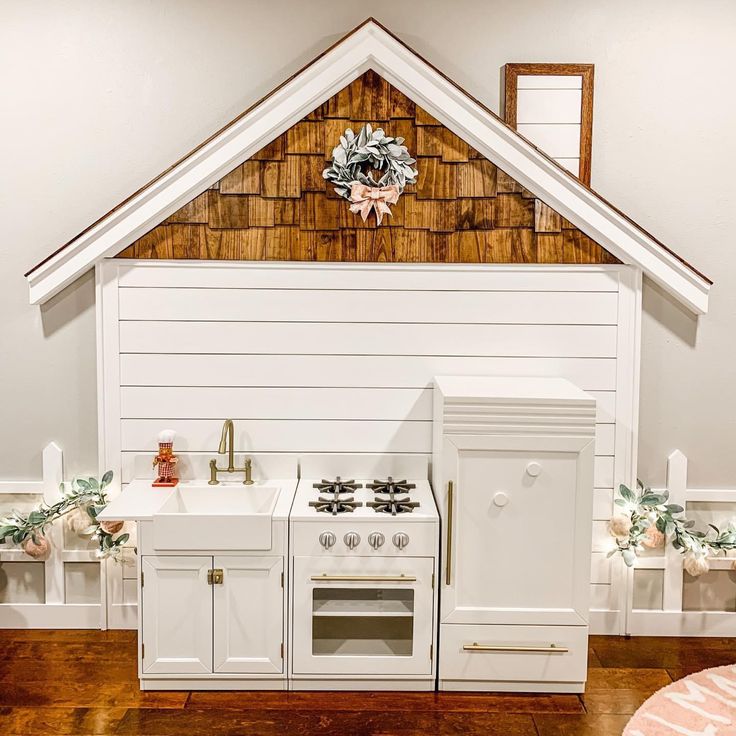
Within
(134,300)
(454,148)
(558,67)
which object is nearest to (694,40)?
(558,67)

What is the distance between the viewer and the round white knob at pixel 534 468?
2.70 m

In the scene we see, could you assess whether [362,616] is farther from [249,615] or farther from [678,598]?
[678,598]

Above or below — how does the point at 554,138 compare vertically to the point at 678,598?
above

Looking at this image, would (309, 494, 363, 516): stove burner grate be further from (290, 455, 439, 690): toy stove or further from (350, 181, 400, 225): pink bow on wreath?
(350, 181, 400, 225): pink bow on wreath

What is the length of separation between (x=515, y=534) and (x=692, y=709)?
843 mm

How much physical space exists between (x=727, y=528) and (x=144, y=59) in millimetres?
3135

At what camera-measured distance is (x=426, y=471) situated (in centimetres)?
316

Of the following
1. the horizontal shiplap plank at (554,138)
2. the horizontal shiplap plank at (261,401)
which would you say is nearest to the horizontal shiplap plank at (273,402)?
the horizontal shiplap plank at (261,401)

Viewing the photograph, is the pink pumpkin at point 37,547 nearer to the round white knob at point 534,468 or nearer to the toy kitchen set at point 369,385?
the toy kitchen set at point 369,385

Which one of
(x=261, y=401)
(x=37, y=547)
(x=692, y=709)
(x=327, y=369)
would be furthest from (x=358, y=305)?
(x=692, y=709)

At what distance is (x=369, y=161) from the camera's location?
3.01 m

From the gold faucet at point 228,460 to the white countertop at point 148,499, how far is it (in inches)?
1.7

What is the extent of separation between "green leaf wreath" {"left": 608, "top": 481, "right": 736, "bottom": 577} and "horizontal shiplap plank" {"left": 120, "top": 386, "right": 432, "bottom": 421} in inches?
37.0

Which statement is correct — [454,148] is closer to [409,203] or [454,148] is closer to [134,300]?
[409,203]
